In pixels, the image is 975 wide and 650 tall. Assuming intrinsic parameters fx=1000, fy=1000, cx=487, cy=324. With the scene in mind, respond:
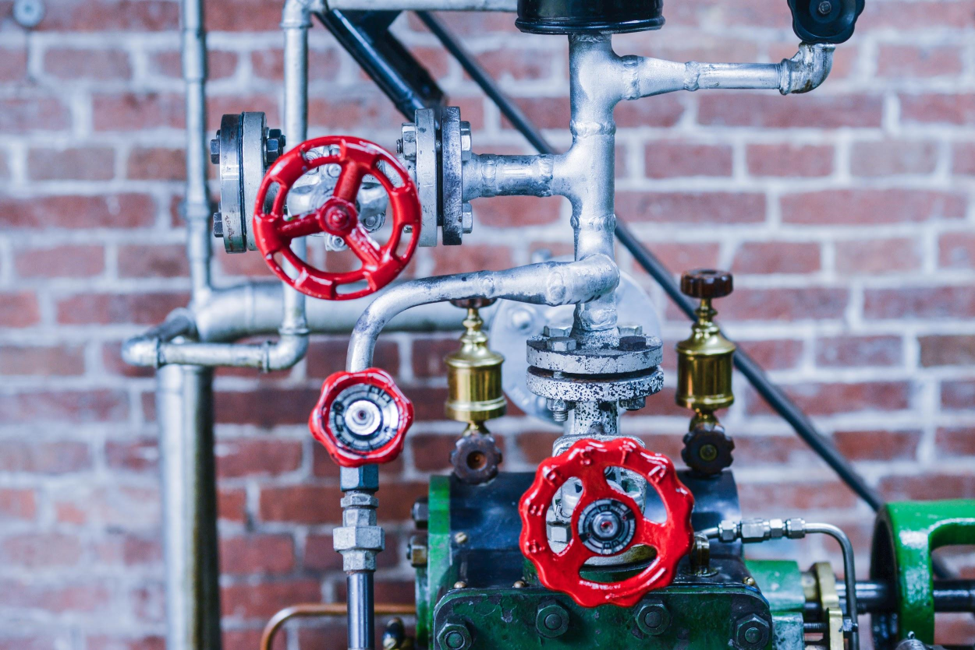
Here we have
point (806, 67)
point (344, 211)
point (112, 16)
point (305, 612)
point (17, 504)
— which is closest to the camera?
point (344, 211)

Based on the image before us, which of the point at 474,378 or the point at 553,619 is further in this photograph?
the point at 474,378

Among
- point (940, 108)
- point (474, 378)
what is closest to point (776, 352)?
point (940, 108)

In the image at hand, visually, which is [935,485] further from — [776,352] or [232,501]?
[232,501]

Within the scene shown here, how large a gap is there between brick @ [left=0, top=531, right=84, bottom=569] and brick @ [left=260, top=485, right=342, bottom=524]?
280mm

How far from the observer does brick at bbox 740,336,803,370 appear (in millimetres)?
1430

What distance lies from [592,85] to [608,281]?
0.17 m

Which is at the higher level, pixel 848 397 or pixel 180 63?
pixel 180 63

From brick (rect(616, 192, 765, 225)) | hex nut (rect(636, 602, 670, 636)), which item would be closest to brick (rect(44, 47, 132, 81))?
brick (rect(616, 192, 765, 225))

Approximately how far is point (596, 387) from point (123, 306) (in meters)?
0.86

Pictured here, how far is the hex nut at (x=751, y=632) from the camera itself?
0.79 metres

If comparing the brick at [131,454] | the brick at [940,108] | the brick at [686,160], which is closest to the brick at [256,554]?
the brick at [131,454]

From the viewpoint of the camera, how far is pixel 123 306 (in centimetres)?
141

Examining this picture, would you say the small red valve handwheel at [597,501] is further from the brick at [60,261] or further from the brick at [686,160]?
the brick at [60,261]

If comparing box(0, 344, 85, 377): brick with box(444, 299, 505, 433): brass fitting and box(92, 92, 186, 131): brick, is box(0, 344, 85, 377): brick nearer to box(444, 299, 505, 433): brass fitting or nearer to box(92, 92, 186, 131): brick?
box(92, 92, 186, 131): brick
